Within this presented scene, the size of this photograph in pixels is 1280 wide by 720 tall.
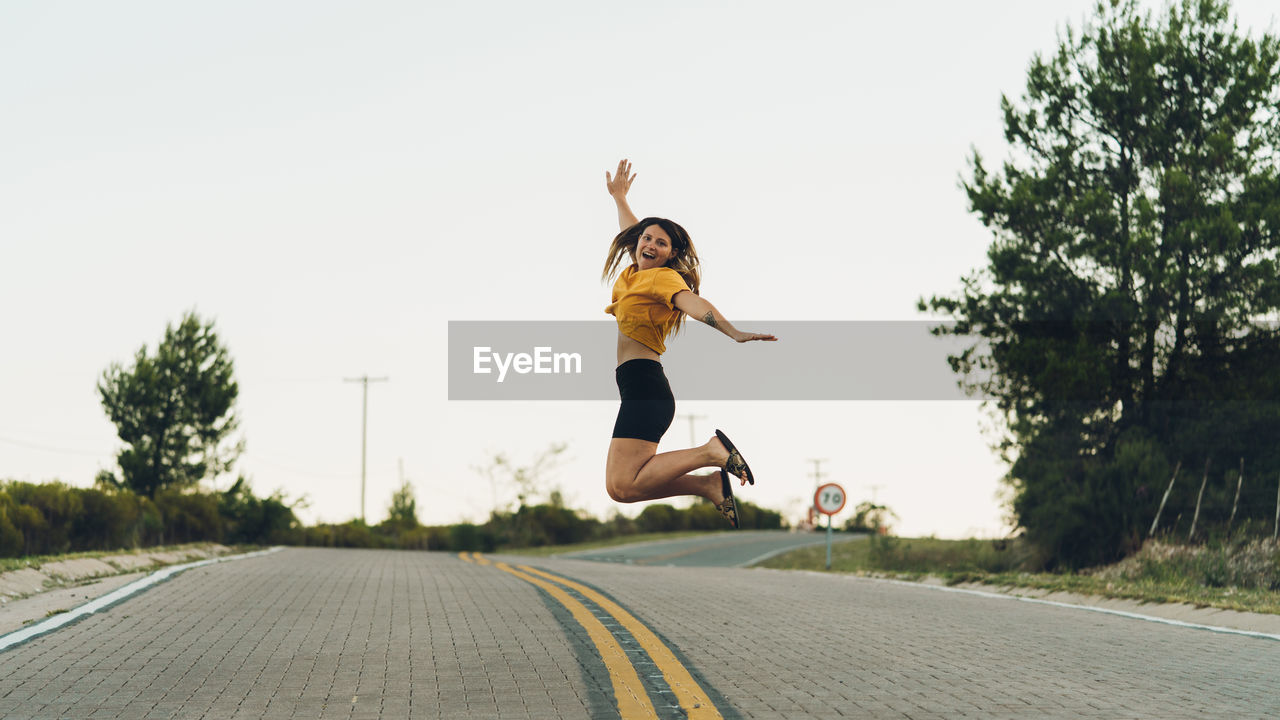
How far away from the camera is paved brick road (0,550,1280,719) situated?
6.43 meters

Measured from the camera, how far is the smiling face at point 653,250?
614 centimetres

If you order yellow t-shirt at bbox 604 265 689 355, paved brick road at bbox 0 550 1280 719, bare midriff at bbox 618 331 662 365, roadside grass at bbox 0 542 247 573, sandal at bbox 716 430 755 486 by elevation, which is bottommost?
paved brick road at bbox 0 550 1280 719

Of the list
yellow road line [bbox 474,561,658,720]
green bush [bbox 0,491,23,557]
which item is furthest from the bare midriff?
green bush [bbox 0,491,23,557]

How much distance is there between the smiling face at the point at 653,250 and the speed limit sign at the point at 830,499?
68.1 feet

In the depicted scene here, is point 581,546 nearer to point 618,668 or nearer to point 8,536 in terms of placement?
point 8,536

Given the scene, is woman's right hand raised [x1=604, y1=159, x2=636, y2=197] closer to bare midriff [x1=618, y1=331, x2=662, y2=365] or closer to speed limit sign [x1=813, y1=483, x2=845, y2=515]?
bare midriff [x1=618, y1=331, x2=662, y2=365]

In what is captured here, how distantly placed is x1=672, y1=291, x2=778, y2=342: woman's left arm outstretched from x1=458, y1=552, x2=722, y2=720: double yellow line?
7.46 feet

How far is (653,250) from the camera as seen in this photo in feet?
20.2

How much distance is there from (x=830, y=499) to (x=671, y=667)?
19364 millimetres

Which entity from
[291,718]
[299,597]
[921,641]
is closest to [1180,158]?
[921,641]

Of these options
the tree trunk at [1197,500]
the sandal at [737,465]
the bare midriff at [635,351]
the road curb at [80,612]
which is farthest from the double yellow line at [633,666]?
the tree trunk at [1197,500]

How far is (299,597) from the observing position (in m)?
12.2

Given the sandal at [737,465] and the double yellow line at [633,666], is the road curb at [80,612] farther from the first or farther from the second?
the sandal at [737,465]

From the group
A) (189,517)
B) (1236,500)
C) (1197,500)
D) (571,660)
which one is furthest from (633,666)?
(189,517)
